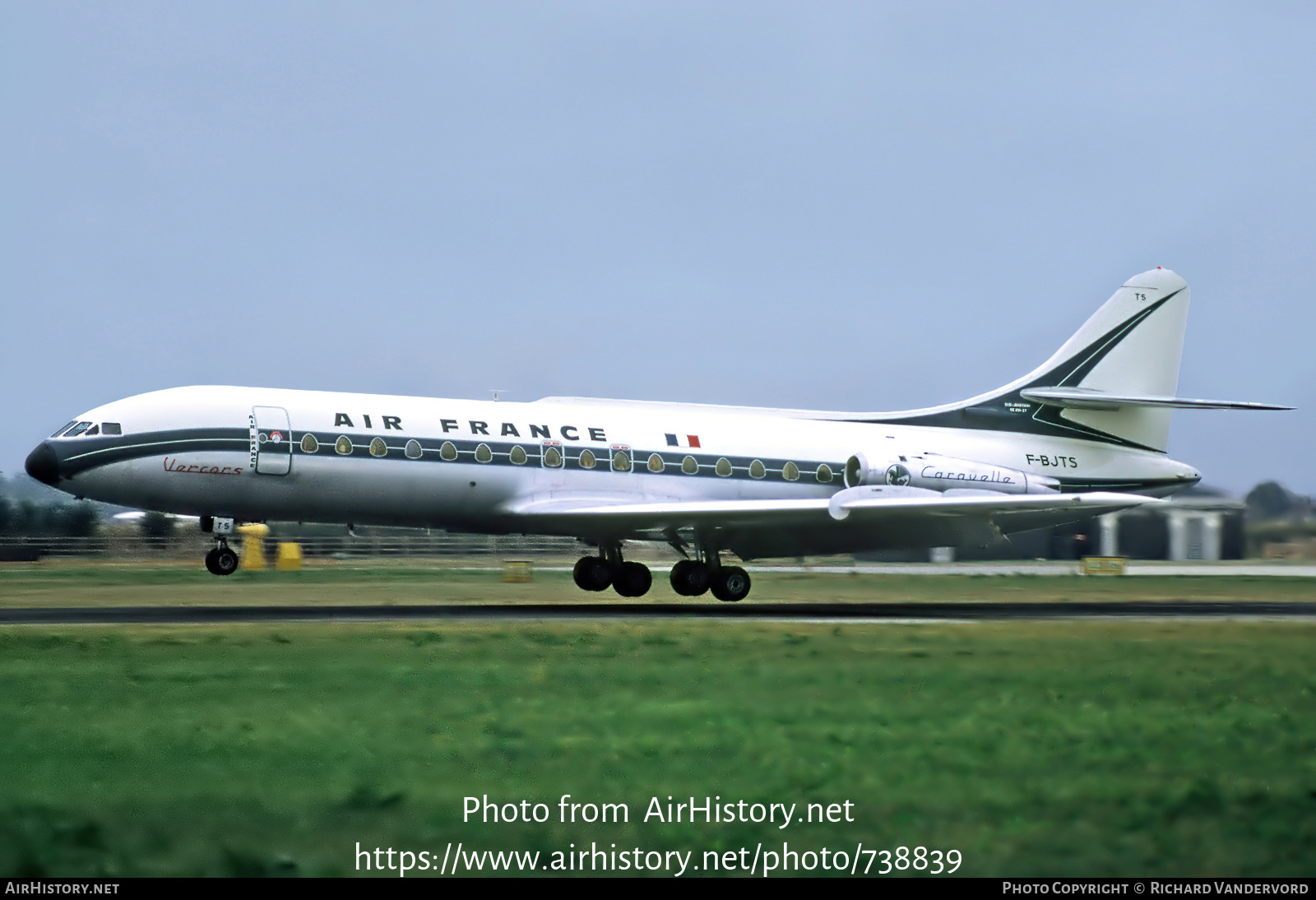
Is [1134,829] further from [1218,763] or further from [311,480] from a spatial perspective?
[311,480]

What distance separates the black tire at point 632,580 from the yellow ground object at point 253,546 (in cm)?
2046

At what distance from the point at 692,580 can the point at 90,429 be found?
11584 mm

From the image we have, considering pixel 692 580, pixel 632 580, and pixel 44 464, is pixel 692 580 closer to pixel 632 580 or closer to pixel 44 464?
pixel 632 580

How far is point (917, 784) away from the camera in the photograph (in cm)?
819

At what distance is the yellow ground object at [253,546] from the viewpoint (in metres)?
46.8

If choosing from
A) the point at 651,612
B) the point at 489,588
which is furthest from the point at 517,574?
the point at 651,612

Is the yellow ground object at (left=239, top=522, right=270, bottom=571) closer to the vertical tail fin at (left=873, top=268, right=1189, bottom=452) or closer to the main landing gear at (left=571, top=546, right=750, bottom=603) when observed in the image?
the main landing gear at (left=571, top=546, right=750, bottom=603)

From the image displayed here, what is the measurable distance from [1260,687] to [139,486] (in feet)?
61.4

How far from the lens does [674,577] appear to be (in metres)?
28.8

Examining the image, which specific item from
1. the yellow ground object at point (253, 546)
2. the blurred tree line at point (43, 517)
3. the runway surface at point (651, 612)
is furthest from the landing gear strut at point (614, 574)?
the blurred tree line at point (43, 517)

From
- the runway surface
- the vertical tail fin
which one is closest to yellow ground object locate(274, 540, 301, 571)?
the runway surface

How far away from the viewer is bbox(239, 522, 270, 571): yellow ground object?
154ft

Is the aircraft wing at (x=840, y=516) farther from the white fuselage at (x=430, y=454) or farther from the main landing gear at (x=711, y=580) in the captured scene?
the white fuselage at (x=430, y=454)
